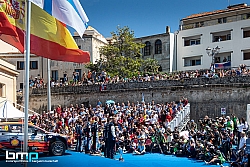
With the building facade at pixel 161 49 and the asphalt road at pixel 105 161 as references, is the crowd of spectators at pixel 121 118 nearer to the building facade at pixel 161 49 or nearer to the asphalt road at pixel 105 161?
the asphalt road at pixel 105 161

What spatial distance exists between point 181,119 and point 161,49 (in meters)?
21.9

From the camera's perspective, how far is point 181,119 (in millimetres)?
25203

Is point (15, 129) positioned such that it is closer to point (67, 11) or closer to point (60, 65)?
point (67, 11)

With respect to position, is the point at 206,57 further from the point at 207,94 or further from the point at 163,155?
the point at 163,155

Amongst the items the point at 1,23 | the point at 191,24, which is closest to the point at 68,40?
the point at 1,23

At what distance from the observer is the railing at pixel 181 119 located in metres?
23.3

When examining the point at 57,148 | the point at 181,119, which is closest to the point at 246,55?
the point at 181,119

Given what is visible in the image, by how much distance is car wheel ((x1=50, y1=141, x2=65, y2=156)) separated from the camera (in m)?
17.5

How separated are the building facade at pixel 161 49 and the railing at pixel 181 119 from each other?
61.8 ft

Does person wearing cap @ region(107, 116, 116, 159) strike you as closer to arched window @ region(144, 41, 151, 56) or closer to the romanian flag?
the romanian flag

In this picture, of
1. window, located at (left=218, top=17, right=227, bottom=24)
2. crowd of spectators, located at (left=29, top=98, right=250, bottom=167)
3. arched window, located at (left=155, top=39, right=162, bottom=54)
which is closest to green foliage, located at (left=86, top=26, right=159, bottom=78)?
arched window, located at (left=155, top=39, right=162, bottom=54)

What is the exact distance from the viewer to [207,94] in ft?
94.2

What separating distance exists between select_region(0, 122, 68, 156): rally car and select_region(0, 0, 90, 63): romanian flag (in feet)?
14.8

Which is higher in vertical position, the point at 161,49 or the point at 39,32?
the point at 161,49
